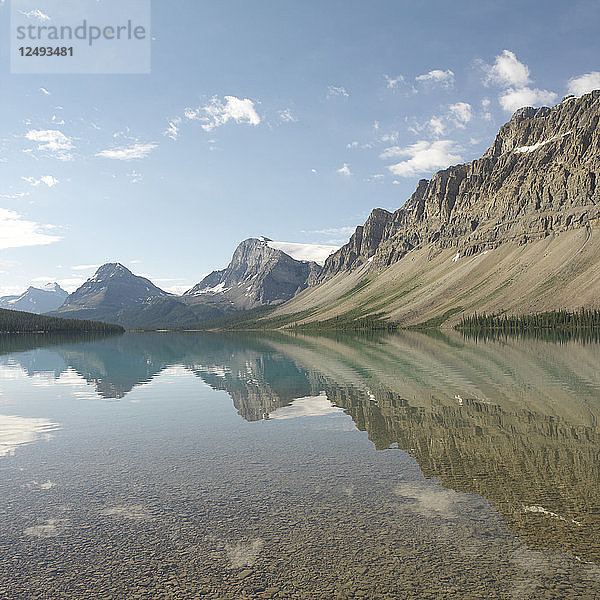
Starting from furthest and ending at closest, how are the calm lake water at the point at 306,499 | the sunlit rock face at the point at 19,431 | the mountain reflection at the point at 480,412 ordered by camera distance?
the sunlit rock face at the point at 19,431 → the mountain reflection at the point at 480,412 → the calm lake water at the point at 306,499

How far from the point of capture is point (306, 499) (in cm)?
2066

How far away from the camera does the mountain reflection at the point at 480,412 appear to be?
1952 cm

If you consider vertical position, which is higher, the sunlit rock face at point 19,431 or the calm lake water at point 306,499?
the sunlit rock face at point 19,431

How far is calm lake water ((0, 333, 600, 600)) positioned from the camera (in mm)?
14250

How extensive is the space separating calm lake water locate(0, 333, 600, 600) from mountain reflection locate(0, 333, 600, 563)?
177 mm

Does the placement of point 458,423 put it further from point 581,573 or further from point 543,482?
point 581,573

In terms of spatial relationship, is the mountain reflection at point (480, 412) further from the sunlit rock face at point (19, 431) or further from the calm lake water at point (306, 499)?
the sunlit rock face at point (19, 431)

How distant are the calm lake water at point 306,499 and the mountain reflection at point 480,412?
177 millimetres

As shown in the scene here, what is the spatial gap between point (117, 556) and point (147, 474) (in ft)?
30.0

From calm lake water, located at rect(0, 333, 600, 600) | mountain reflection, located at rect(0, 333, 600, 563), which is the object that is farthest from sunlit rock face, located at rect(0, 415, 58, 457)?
mountain reflection, located at rect(0, 333, 600, 563)

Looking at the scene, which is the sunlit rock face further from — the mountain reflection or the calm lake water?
the mountain reflection

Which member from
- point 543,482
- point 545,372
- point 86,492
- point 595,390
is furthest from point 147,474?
point 545,372

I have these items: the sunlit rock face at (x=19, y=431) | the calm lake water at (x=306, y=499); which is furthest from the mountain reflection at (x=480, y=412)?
the sunlit rock face at (x=19, y=431)

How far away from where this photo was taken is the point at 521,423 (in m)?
34.0
